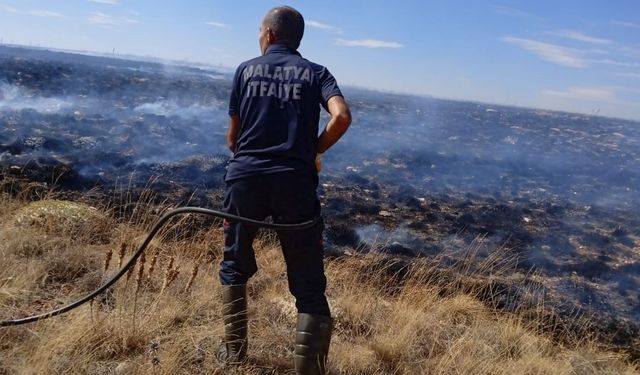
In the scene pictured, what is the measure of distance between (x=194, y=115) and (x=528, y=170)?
43.6 ft

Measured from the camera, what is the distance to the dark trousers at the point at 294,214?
Answer: 103 inches

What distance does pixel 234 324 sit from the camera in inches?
113

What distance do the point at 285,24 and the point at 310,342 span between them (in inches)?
65.8

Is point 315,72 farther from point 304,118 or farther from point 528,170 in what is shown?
point 528,170

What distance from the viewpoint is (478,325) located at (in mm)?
4324

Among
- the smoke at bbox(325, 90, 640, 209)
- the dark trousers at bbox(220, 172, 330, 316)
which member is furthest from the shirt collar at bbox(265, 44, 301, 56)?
the smoke at bbox(325, 90, 640, 209)

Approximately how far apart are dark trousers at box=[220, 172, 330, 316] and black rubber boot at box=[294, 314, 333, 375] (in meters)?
0.04

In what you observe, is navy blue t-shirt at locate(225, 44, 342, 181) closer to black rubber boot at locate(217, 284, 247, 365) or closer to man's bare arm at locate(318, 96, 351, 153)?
man's bare arm at locate(318, 96, 351, 153)

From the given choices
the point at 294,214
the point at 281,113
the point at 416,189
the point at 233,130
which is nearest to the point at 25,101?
the point at 416,189

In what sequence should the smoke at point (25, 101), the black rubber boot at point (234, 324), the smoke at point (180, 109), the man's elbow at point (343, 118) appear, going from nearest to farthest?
the man's elbow at point (343, 118)
the black rubber boot at point (234, 324)
the smoke at point (25, 101)
the smoke at point (180, 109)

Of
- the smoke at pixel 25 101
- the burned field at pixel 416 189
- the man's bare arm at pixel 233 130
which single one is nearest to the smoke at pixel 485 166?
the burned field at pixel 416 189

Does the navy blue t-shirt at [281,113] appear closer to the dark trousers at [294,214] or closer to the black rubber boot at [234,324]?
the dark trousers at [294,214]

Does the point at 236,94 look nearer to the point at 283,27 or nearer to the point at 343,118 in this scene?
the point at 283,27

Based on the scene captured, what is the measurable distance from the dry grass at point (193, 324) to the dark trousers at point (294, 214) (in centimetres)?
60
